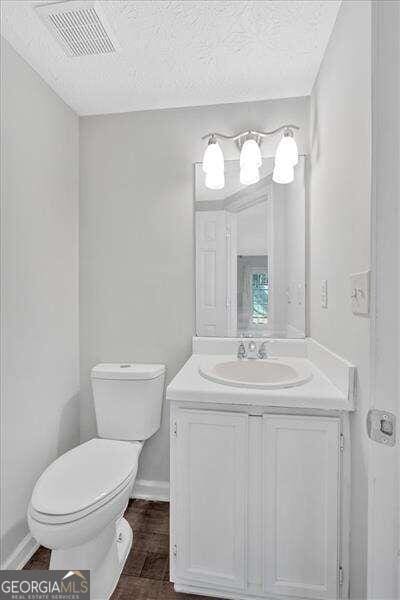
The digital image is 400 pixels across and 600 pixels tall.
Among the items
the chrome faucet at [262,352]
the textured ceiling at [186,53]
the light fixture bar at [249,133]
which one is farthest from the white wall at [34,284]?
Result: the chrome faucet at [262,352]

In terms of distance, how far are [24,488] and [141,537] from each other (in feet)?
1.96

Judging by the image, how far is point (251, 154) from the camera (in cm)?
175

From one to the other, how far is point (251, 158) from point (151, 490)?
1904 mm

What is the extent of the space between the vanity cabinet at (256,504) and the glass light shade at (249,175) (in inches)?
45.9

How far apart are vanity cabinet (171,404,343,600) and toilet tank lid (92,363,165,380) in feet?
1.60

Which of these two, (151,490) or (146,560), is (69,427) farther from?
(146,560)

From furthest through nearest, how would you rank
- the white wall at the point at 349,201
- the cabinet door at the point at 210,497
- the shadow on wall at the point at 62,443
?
1. the shadow on wall at the point at 62,443
2. the cabinet door at the point at 210,497
3. the white wall at the point at 349,201

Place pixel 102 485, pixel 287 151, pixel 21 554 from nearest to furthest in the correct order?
1. pixel 102 485
2. pixel 21 554
3. pixel 287 151

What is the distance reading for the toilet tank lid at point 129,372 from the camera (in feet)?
5.80

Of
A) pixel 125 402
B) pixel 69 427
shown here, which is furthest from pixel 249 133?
pixel 69 427

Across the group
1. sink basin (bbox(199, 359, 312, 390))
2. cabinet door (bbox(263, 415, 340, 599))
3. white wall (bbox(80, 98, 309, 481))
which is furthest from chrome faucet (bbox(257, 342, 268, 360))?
cabinet door (bbox(263, 415, 340, 599))

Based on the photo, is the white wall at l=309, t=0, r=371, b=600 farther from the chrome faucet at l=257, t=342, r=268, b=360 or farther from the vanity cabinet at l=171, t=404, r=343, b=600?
the chrome faucet at l=257, t=342, r=268, b=360

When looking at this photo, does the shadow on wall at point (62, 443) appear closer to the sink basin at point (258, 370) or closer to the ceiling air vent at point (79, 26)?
the sink basin at point (258, 370)

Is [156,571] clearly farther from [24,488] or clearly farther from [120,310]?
[120,310]
